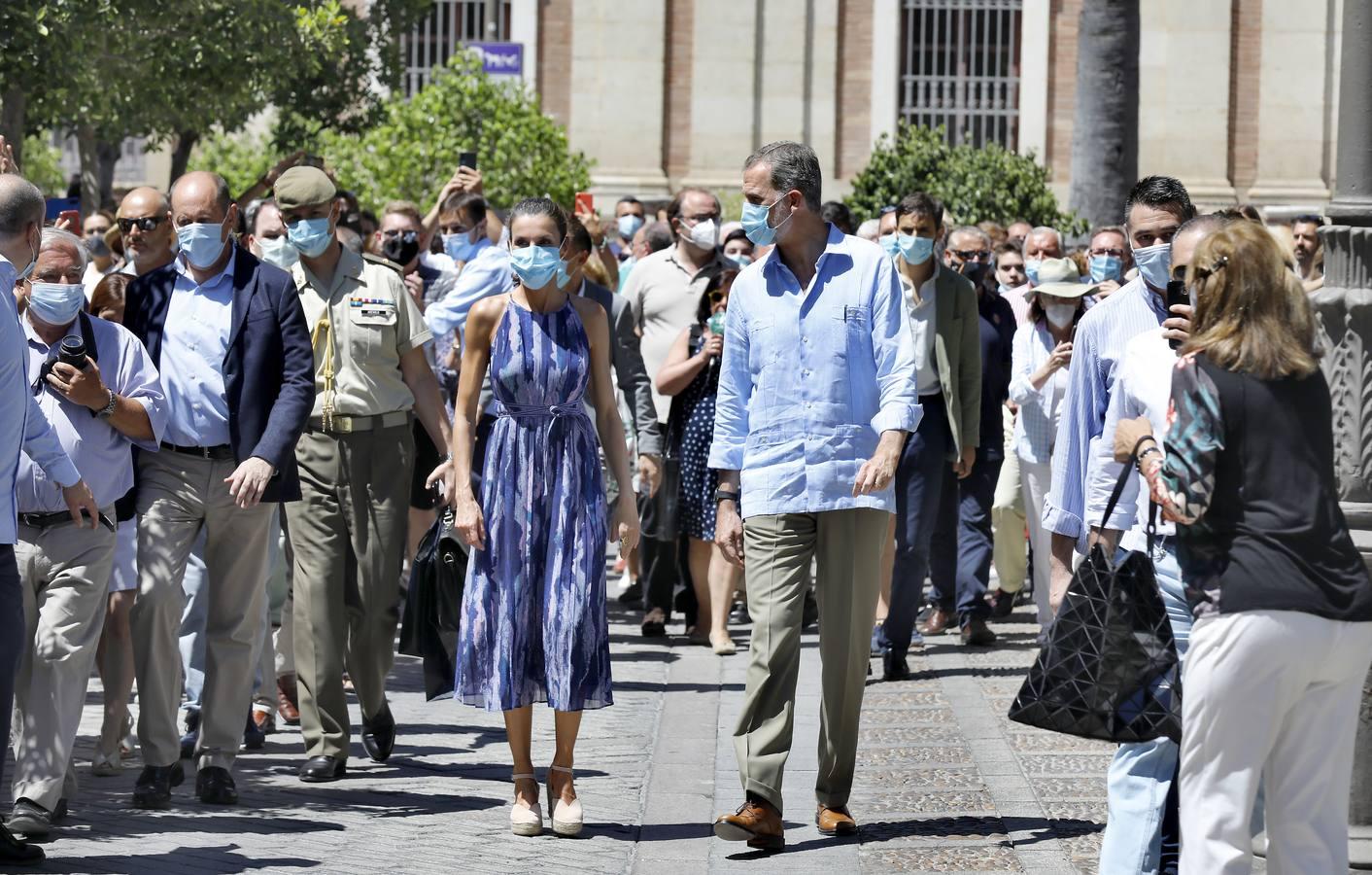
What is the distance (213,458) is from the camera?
26.3 ft

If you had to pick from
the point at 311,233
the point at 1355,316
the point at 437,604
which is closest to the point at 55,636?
the point at 437,604

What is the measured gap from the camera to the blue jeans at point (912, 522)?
35.2 ft

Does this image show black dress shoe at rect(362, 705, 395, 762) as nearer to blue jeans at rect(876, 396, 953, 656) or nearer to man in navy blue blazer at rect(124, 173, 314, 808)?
man in navy blue blazer at rect(124, 173, 314, 808)

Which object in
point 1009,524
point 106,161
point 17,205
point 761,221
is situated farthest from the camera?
point 106,161

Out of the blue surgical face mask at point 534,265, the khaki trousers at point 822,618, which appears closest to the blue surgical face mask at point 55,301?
the blue surgical face mask at point 534,265

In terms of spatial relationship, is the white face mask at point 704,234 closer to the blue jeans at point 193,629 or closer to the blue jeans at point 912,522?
the blue jeans at point 912,522

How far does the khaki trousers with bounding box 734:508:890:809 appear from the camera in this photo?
735cm

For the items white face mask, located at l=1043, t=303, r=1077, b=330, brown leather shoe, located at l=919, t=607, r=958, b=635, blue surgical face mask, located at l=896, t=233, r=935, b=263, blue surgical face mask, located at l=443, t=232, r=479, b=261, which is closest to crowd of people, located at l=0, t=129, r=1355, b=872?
blue surgical face mask, located at l=896, t=233, r=935, b=263

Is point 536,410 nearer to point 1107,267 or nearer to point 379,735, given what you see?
point 379,735

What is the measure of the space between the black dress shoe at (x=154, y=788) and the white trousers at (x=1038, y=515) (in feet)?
17.0

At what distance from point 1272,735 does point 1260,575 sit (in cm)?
40

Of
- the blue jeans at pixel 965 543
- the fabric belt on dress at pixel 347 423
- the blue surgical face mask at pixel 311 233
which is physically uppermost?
the blue surgical face mask at pixel 311 233

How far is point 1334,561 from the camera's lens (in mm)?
5301

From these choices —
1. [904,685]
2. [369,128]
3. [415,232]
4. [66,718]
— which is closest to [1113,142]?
[415,232]
